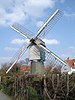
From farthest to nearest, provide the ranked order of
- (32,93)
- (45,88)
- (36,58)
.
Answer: (36,58), (32,93), (45,88)

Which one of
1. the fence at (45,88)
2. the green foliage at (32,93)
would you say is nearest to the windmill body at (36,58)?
the fence at (45,88)

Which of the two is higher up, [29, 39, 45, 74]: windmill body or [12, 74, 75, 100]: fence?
[29, 39, 45, 74]: windmill body

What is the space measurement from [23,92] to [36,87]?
151cm

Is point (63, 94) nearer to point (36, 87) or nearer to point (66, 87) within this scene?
point (66, 87)

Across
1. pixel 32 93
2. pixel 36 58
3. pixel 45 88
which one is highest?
pixel 36 58

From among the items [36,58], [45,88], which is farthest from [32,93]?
[36,58]

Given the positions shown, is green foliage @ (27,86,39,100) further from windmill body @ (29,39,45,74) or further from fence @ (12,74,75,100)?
windmill body @ (29,39,45,74)

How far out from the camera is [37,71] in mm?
32406

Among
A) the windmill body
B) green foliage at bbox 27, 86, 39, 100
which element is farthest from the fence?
the windmill body

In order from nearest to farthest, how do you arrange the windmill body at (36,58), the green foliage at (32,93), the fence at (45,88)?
1. the fence at (45,88)
2. the green foliage at (32,93)
3. the windmill body at (36,58)

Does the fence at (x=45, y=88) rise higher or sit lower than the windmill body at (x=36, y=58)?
lower

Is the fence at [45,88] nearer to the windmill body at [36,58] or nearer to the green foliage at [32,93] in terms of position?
the green foliage at [32,93]

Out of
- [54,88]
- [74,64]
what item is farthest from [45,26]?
[74,64]

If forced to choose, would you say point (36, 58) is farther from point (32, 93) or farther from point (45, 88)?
point (45, 88)
